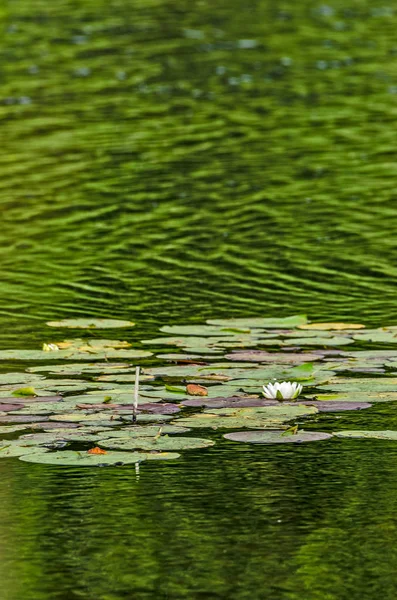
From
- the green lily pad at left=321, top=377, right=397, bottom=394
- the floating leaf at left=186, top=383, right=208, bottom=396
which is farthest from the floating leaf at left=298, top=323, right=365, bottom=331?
the floating leaf at left=186, top=383, right=208, bottom=396

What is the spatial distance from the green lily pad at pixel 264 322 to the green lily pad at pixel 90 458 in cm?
236

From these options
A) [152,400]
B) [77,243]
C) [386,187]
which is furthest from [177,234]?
[152,400]

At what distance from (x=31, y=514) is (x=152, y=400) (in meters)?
1.37

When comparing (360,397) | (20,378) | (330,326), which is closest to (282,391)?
(360,397)

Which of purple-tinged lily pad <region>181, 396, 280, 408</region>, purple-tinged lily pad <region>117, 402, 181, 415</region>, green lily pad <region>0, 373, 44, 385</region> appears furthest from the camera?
green lily pad <region>0, 373, 44, 385</region>

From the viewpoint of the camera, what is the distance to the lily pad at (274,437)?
5.41 metres

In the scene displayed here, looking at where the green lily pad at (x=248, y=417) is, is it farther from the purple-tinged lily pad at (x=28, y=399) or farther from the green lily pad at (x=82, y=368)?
the green lily pad at (x=82, y=368)

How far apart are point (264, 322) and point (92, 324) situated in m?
0.90

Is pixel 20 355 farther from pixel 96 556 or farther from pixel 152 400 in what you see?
pixel 96 556

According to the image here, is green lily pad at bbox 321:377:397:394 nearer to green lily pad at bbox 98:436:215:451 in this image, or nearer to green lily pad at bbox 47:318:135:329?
green lily pad at bbox 98:436:215:451

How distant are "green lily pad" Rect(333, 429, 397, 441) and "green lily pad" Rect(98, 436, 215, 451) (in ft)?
1.70

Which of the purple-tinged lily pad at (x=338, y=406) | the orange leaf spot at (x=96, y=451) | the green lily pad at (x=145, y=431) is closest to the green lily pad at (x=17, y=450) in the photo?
the orange leaf spot at (x=96, y=451)

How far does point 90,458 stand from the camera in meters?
5.21

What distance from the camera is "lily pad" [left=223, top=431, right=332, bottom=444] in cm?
541
